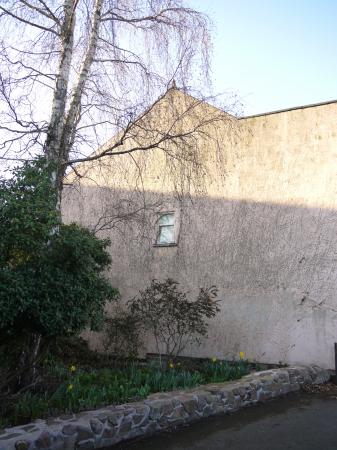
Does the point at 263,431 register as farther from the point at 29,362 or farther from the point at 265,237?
the point at 265,237

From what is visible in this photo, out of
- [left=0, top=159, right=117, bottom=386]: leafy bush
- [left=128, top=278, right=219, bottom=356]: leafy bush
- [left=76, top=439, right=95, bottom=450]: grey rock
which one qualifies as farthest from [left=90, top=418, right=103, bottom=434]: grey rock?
[left=128, top=278, right=219, bottom=356]: leafy bush

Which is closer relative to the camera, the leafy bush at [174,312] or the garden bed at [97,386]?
the garden bed at [97,386]

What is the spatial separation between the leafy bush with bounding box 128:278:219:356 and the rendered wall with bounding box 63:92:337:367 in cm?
42

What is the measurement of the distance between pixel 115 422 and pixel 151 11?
7.20m

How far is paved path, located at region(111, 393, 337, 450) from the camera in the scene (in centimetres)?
535

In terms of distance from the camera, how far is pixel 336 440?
549cm

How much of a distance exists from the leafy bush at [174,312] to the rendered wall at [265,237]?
421 mm

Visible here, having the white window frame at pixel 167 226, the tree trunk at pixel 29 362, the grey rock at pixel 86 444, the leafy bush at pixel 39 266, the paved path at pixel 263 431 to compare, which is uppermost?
the white window frame at pixel 167 226

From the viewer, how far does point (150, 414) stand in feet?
18.9

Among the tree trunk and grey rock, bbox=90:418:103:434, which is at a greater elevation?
the tree trunk

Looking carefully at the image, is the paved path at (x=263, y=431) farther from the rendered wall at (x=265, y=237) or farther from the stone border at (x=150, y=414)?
the rendered wall at (x=265, y=237)

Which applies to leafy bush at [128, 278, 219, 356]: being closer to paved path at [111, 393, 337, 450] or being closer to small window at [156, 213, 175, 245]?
small window at [156, 213, 175, 245]

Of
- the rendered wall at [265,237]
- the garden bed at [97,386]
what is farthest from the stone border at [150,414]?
the rendered wall at [265,237]

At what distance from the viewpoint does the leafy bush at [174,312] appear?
8953 mm
